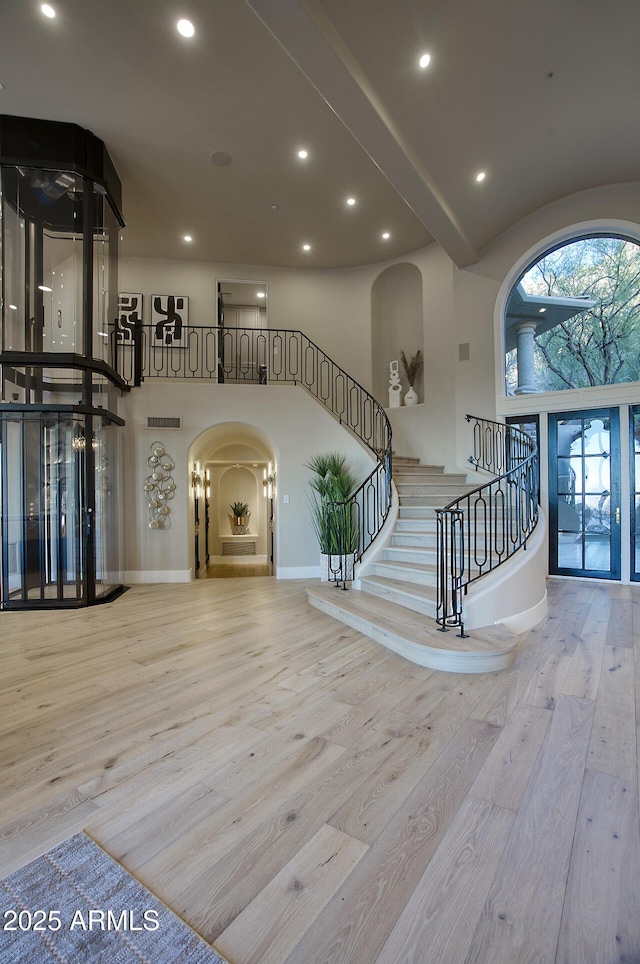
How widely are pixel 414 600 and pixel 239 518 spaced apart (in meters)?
9.95

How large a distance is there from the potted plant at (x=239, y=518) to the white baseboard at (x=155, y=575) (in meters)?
6.65

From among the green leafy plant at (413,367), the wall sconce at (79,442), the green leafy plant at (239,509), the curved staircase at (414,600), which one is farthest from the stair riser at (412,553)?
the green leafy plant at (239,509)

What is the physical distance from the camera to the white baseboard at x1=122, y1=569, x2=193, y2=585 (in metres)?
6.75

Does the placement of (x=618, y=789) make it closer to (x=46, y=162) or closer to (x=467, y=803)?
(x=467, y=803)

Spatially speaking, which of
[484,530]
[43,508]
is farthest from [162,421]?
[484,530]

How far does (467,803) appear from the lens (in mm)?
1887

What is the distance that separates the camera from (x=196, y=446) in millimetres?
7324

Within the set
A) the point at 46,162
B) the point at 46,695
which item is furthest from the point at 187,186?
the point at 46,695

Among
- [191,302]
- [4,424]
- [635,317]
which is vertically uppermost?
[191,302]

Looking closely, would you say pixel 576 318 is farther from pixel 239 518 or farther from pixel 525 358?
pixel 239 518

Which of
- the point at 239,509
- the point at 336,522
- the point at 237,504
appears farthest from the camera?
the point at 237,504

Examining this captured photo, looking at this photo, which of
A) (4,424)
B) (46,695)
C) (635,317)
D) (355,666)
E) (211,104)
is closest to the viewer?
(46,695)

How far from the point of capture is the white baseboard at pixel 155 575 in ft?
22.1

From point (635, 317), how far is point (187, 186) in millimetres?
6745
